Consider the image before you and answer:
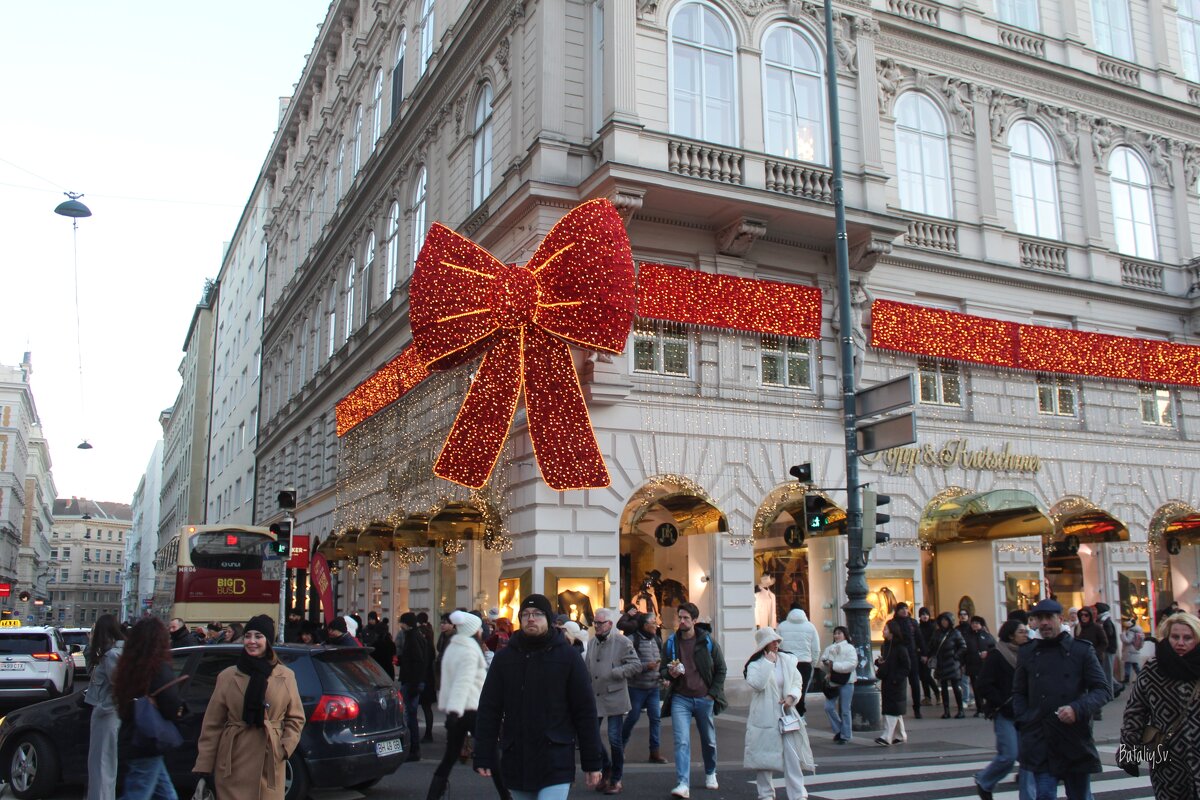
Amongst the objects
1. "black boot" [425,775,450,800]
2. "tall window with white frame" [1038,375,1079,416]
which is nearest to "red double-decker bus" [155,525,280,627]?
"black boot" [425,775,450,800]

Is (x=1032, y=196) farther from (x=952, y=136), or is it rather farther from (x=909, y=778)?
(x=909, y=778)

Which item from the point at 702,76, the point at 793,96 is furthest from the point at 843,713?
the point at 793,96

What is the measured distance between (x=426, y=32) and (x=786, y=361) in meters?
15.1

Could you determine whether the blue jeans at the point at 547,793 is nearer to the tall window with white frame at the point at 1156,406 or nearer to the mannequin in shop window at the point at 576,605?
the mannequin in shop window at the point at 576,605

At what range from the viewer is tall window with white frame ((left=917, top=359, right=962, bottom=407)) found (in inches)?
910

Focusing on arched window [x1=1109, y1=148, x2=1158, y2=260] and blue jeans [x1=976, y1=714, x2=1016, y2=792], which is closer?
blue jeans [x1=976, y1=714, x2=1016, y2=792]

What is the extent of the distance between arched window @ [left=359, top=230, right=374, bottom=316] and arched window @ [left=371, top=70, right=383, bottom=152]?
332cm

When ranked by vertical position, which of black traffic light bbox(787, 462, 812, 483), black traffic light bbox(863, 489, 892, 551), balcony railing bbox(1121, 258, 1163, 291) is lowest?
black traffic light bbox(863, 489, 892, 551)

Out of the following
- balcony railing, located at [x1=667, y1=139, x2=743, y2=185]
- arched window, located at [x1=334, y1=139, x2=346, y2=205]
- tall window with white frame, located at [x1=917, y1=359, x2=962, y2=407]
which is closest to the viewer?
balcony railing, located at [x1=667, y1=139, x2=743, y2=185]

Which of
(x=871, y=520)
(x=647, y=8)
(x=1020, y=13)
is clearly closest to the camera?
(x=871, y=520)

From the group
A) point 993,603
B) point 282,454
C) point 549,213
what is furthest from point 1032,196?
point 282,454

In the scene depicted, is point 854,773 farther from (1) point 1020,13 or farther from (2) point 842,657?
(1) point 1020,13

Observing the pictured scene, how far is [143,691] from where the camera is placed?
739 centimetres

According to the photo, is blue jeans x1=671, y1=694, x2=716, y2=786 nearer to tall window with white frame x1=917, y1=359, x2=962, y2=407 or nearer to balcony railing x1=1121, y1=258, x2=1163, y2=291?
tall window with white frame x1=917, y1=359, x2=962, y2=407
